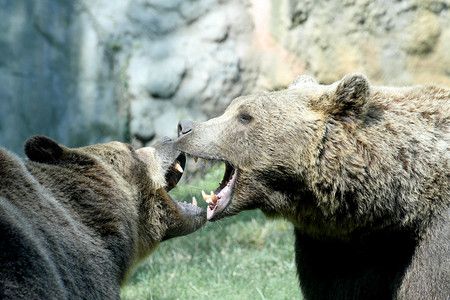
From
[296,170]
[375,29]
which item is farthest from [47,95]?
[296,170]

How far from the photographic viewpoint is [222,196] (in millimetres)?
4711

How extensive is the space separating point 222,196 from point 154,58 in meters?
6.23

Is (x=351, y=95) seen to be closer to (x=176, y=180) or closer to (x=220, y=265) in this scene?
(x=176, y=180)

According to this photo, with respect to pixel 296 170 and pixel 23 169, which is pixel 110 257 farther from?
pixel 296 170

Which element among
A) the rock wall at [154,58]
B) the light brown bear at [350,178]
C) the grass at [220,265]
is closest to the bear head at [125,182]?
the light brown bear at [350,178]

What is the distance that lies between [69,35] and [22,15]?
0.81m

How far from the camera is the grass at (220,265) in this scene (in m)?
6.18

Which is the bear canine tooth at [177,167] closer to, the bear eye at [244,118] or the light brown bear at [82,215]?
the light brown bear at [82,215]

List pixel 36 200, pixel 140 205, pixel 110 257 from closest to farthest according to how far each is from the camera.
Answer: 1. pixel 36 200
2. pixel 110 257
3. pixel 140 205

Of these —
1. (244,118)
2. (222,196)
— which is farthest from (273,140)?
(222,196)

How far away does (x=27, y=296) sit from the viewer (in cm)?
347

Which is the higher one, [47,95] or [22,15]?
[22,15]

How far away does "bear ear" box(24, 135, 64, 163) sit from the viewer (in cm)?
452

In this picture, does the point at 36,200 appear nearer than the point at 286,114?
Yes
